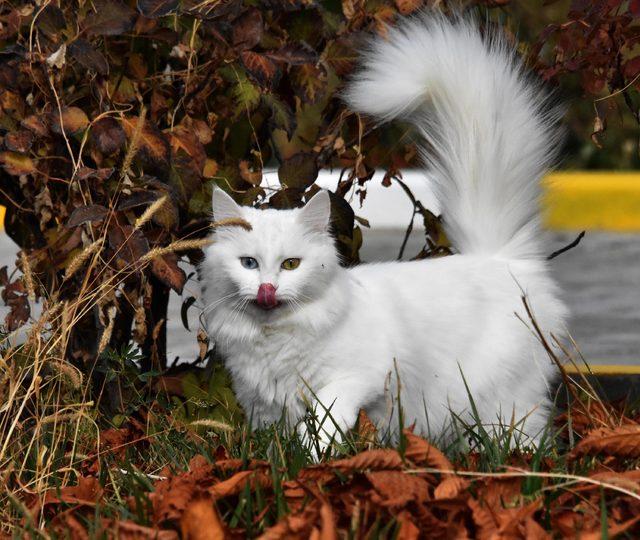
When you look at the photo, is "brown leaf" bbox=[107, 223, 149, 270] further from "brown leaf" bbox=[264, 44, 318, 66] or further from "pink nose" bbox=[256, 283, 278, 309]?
"brown leaf" bbox=[264, 44, 318, 66]

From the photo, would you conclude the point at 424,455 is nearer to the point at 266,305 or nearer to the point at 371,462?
the point at 371,462

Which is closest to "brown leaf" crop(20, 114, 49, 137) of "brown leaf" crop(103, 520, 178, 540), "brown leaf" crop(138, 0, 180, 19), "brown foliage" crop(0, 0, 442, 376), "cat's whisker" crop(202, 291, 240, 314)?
"brown foliage" crop(0, 0, 442, 376)

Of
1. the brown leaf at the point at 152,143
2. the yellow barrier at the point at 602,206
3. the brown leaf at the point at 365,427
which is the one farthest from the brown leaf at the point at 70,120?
the yellow barrier at the point at 602,206

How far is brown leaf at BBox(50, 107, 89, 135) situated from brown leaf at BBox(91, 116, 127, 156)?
0.03m

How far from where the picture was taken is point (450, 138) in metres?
3.56

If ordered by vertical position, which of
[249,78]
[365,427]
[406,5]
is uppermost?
[406,5]

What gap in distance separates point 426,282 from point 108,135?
1.07 m

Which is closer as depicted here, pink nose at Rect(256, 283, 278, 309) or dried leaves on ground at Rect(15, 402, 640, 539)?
dried leaves on ground at Rect(15, 402, 640, 539)

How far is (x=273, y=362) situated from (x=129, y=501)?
0.94 m

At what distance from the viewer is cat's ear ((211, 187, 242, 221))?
10.1ft

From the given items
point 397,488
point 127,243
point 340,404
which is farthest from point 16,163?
point 397,488

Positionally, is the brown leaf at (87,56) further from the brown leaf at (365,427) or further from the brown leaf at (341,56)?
the brown leaf at (365,427)

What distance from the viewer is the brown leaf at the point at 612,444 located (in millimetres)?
2412

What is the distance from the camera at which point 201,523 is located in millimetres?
2088
